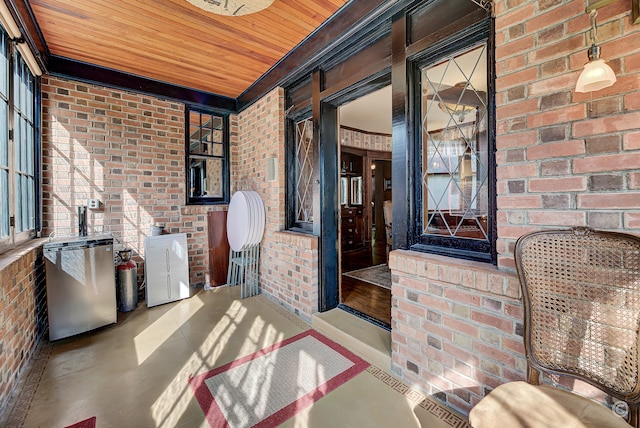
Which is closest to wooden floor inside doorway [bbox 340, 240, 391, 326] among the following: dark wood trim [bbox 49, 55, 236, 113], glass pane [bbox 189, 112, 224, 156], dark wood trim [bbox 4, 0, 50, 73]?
glass pane [bbox 189, 112, 224, 156]

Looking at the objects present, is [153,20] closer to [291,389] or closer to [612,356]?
[291,389]

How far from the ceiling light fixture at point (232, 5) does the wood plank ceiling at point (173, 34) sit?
316 millimetres

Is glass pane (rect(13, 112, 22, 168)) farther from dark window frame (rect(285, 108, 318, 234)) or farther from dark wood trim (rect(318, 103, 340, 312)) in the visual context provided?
dark wood trim (rect(318, 103, 340, 312))

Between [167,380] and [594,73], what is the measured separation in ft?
10.0

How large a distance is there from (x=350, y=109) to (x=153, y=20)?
3.43 m

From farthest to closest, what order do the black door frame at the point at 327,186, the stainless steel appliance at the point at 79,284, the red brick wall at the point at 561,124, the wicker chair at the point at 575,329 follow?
the black door frame at the point at 327,186, the stainless steel appliance at the point at 79,284, the red brick wall at the point at 561,124, the wicker chair at the point at 575,329

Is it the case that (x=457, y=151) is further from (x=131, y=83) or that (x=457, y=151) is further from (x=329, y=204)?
(x=131, y=83)

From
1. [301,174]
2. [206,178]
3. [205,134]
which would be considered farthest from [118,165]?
[301,174]

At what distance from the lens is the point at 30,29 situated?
2.49 meters

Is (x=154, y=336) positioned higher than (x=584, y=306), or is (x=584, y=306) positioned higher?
(x=584, y=306)

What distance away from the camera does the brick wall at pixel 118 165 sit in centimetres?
324

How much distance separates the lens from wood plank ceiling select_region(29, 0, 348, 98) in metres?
2.35

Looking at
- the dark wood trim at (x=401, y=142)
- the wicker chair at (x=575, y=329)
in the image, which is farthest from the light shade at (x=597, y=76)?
the dark wood trim at (x=401, y=142)

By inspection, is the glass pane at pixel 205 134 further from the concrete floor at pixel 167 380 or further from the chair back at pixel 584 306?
the chair back at pixel 584 306
